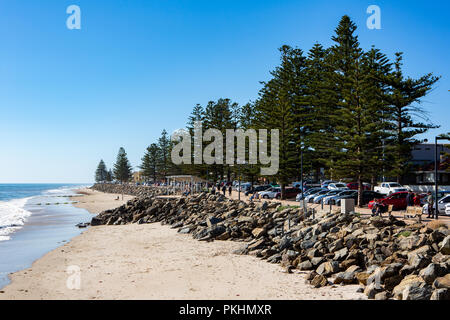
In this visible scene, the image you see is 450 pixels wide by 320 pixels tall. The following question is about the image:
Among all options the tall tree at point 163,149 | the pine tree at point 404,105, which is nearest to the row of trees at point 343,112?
the pine tree at point 404,105

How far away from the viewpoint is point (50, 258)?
15.9 metres

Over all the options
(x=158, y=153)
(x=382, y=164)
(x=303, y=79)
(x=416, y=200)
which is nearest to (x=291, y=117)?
(x=303, y=79)

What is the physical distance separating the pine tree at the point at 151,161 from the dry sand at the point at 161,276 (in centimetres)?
8195

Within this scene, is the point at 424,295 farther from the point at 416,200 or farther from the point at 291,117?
the point at 291,117

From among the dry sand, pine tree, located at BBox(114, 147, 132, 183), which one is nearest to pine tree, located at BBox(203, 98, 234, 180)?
the dry sand

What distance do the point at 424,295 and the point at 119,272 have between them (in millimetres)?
10083

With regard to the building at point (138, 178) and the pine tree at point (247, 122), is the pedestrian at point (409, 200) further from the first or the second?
the building at point (138, 178)

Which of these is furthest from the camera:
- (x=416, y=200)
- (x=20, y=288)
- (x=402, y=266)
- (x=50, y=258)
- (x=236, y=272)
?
(x=416, y=200)

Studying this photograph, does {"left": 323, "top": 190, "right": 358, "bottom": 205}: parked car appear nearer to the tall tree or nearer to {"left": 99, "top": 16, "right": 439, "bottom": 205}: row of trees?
{"left": 99, "top": 16, "right": 439, "bottom": 205}: row of trees

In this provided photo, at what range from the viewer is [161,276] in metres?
12.5

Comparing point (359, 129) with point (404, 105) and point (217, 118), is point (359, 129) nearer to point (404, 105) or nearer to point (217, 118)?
point (404, 105)

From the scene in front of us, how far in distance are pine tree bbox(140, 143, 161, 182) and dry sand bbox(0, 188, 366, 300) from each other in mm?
81954

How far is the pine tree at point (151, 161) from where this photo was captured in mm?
100062

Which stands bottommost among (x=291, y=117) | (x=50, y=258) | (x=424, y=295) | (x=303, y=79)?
(x=50, y=258)
